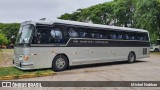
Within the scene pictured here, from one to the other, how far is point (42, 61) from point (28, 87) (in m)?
3.98

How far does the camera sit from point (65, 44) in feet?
49.1

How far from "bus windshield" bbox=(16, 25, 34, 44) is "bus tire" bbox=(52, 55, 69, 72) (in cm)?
200

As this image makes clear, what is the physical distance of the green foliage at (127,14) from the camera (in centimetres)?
3669

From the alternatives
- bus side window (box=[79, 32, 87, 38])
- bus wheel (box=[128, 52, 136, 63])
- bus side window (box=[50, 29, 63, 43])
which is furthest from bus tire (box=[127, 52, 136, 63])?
bus side window (box=[50, 29, 63, 43])

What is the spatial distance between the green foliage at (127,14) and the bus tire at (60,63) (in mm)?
23326

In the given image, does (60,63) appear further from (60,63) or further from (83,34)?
(83,34)

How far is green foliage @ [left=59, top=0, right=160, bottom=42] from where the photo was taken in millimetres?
36688

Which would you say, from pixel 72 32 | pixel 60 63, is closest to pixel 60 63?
pixel 60 63

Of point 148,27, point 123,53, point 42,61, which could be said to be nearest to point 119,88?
point 42,61

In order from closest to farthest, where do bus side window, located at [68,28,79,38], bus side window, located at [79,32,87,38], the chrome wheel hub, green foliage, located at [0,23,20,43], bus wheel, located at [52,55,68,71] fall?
bus wheel, located at [52,55,68,71] < the chrome wheel hub < bus side window, located at [68,28,79,38] < bus side window, located at [79,32,87,38] < green foliage, located at [0,23,20,43]

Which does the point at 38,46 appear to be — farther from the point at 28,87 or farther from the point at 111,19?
the point at 111,19

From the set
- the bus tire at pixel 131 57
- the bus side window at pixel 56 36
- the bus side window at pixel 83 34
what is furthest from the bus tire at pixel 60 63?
the bus tire at pixel 131 57

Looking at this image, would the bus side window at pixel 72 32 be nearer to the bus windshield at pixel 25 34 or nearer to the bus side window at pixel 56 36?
the bus side window at pixel 56 36

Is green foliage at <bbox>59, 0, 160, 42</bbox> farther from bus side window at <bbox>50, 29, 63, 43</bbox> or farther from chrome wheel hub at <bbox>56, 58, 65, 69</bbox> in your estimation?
chrome wheel hub at <bbox>56, 58, 65, 69</bbox>
